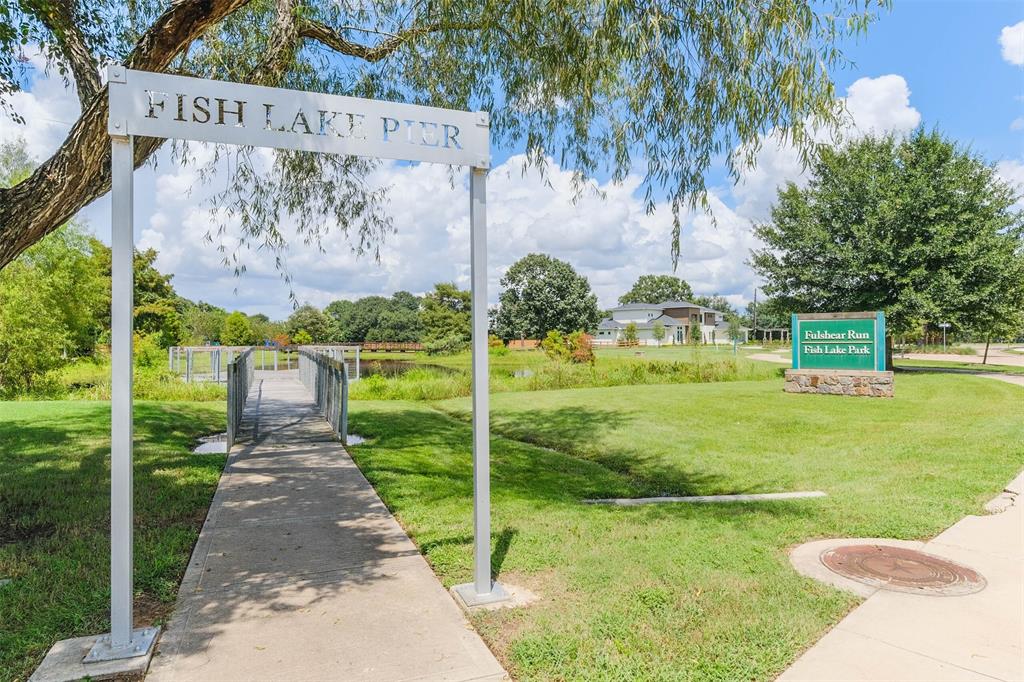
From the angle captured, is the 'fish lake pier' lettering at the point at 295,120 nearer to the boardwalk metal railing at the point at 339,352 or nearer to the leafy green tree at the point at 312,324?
the boardwalk metal railing at the point at 339,352

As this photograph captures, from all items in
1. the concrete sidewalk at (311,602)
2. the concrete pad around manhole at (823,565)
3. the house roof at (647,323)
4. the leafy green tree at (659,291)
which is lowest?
the concrete pad around manhole at (823,565)

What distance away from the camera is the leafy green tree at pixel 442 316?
43.6 meters

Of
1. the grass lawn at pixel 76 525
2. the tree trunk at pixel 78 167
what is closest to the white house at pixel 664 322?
the grass lawn at pixel 76 525

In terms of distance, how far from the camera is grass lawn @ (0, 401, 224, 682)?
11.2 ft

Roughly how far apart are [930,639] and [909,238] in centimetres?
2245

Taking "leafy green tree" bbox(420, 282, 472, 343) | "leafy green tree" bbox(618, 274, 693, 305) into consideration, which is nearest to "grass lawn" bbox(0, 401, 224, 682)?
"leafy green tree" bbox(420, 282, 472, 343)

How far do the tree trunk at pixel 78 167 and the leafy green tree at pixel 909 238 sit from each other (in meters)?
20.4

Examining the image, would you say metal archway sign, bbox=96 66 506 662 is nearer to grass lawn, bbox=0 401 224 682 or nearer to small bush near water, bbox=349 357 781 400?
grass lawn, bbox=0 401 224 682

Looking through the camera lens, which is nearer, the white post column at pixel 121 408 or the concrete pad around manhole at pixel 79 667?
the concrete pad around manhole at pixel 79 667

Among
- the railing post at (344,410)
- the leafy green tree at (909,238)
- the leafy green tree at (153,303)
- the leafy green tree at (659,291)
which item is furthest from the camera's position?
the leafy green tree at (659,291)

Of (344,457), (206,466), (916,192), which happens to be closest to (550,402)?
(344,457)

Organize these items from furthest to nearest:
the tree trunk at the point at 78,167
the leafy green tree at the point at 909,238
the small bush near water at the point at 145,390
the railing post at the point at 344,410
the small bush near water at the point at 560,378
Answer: the leafy green tree at the point at 909,238 < the small bush near water at the point at 560,378 < the small bush near water at the point at 145,390 < the railing post at the point at 344,410 < the tree trunk at the point at 78,167

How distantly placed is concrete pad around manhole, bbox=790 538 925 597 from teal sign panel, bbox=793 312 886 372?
39.7 ft

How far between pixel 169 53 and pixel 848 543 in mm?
6348
